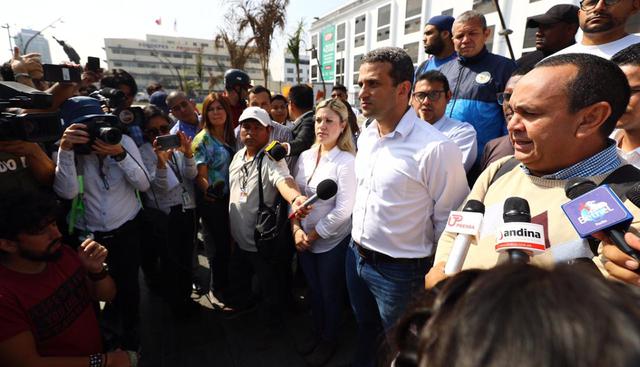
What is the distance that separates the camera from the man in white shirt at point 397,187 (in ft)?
6.08

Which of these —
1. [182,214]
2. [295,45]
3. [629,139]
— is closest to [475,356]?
[629,139]

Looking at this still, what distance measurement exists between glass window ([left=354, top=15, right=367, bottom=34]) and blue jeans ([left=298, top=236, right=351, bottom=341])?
41.5 metres

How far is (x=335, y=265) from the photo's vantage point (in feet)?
8.43

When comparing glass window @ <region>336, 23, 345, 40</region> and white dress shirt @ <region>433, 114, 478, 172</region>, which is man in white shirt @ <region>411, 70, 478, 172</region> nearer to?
white dress shirt @ <region>433, 114, 478, 172</region>

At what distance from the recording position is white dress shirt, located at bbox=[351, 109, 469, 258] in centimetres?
184

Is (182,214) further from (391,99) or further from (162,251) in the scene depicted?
(391,99)

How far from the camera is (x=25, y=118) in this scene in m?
1.82

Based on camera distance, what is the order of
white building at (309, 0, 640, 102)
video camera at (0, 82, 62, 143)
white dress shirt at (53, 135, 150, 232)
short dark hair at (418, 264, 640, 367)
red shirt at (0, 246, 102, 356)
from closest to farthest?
1. short dark hair at (418, 264, 640, 367)
2. red shirt at (0, 246, 102, 356)
3. video camera at (0, 82, 62, 143)
4. white dress shirt at (53, 135, 150, 232)
5. white building at (309, 0, 640, 102)

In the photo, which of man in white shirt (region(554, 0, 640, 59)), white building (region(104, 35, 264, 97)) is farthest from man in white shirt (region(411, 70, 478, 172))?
white building (region(104, 35, 264, 97))

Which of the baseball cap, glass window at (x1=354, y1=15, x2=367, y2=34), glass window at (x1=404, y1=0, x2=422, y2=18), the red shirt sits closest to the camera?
the red shirt

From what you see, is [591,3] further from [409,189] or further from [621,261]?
[621,261]

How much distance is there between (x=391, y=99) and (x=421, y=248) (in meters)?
0.91

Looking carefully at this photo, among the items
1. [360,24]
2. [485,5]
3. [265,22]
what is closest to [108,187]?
[265,22]

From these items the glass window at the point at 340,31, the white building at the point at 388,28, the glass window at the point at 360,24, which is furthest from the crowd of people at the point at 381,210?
the glass window at the point at 340,31
